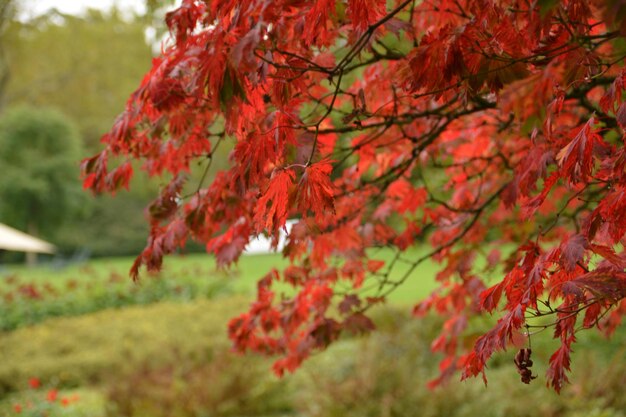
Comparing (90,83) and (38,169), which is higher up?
(90,83)

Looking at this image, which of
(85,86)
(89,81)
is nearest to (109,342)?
(89,81)

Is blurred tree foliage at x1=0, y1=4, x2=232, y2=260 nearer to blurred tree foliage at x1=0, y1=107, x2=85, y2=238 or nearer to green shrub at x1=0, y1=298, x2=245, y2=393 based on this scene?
blurred tree foliage at x1=0, y1=107, x2=85, y2=238

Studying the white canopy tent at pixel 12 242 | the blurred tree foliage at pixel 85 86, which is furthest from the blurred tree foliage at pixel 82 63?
the white canopy tent at pixel 12 242

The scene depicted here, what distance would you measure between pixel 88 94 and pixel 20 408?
3403 centimetres

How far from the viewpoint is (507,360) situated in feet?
26.0

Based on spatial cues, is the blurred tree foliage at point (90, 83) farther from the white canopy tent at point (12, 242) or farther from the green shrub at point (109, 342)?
the green shrub at point (109, 342)

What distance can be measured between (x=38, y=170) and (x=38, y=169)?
49mm

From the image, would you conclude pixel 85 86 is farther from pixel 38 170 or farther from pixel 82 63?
pixel 38 170

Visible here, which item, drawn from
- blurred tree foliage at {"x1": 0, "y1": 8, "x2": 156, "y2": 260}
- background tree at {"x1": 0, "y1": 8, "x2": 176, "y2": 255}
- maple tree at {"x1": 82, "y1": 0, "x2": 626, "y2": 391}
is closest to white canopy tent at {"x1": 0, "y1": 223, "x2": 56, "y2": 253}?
maple tree at {"x1": 82, "y1": 0, "x2": 626, "y2": 391}

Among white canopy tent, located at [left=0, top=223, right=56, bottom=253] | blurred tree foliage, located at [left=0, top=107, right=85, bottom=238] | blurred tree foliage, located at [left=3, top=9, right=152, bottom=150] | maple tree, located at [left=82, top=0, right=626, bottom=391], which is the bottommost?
maple tree, located at [left=82, top=0, right=626, bottom=391]

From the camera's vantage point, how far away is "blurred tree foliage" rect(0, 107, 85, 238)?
33.1m

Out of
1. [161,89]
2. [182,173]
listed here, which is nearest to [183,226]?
[182,173]

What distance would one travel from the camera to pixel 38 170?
33.4m

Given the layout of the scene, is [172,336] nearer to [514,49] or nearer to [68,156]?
[514,49]
